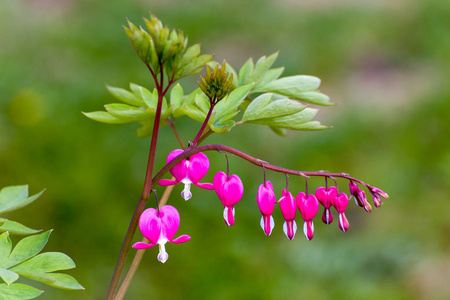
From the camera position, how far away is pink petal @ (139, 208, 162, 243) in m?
1.09

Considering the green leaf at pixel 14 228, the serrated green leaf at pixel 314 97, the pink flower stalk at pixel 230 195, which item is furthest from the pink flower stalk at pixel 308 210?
the green leaf at pixel 14 228

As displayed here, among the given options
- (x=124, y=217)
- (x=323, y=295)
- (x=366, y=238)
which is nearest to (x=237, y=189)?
(x=323, y=295)

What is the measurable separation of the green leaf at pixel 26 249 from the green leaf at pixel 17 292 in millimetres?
74

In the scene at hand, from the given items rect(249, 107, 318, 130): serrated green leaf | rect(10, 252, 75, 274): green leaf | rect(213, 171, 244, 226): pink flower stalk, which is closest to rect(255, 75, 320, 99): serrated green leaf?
rect(249, 107, 318, 130): serrated green leaf

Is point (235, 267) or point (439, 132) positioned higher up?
point (439, 132)

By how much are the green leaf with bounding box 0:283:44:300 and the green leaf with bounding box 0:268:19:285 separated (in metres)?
0.03

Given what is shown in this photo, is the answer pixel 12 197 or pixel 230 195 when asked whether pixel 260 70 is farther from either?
pixel 12 197

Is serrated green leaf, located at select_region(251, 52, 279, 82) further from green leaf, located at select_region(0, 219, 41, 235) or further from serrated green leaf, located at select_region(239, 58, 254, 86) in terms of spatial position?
green leaf, located at select_region(0, 219, 41, 235)

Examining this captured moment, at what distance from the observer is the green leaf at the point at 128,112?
1.09 m

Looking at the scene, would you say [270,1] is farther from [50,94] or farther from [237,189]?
[237,189]

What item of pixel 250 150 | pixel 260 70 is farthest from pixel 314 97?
pixel 250 150

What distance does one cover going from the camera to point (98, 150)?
3633mm

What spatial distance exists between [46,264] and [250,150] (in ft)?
9.82

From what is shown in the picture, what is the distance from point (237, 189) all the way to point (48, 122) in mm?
2952
